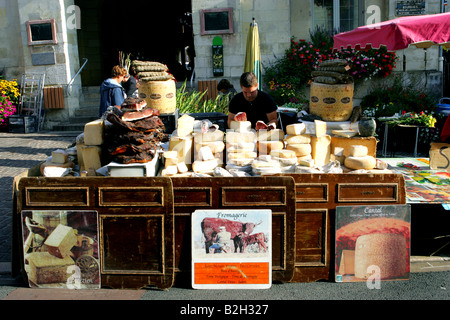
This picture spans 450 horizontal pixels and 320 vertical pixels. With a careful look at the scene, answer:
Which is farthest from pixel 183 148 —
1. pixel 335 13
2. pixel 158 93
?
pixel 335 13

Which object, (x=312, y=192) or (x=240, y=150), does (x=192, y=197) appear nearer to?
(x=240, y=150)

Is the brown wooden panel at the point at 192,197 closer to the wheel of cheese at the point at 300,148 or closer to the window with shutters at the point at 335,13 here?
the wheel of cheese at the point at 300,148

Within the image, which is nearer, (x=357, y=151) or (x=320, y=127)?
(x=357, y=151)

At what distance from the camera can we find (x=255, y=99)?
4.91 metres

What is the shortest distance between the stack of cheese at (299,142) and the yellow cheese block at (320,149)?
8 cm

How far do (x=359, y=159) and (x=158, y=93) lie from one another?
2.26 metres

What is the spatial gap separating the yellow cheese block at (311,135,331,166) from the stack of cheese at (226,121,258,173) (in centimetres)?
57

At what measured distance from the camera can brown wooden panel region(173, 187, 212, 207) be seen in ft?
11.4

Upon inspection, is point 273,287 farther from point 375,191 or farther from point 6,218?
point 6,218

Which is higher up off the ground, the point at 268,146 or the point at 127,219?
the point at 268,146

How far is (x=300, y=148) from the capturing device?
3.98m

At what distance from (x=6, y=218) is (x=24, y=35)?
807 cm

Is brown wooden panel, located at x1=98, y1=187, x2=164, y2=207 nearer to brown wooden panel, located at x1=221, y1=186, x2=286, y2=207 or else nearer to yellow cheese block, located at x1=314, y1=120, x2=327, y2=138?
brown wooden panel, located at x1=221, y1=186, x2=286, y2=207
